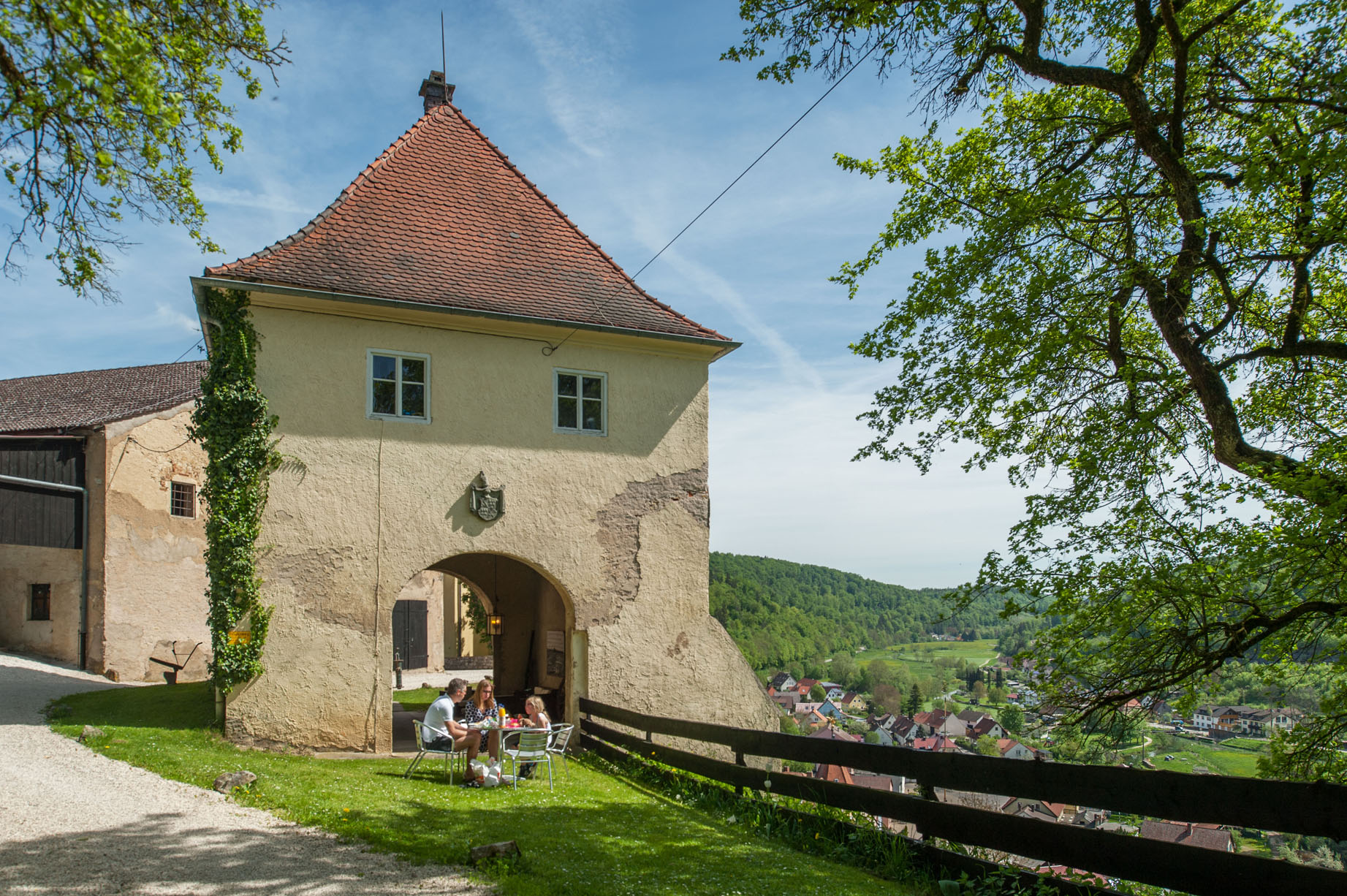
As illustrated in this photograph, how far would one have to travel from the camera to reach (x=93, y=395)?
24531mm

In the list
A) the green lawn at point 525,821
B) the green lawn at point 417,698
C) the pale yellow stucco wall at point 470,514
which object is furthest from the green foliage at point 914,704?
the green lawn at point 525,821

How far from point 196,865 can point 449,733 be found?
13.9 ft

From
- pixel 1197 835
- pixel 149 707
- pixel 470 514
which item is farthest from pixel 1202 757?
pixel 149 707

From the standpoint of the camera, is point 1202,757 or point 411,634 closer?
point 1202,757

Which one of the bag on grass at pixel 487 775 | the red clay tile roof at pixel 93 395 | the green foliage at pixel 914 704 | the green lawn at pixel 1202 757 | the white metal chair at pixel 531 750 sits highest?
the red clay tile roof at pixel 93 395

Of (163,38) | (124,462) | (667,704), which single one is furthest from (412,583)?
(163,38)

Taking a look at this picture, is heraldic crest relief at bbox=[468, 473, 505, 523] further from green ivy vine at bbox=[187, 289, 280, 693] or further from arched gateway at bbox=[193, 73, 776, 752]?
green ivy vine at bbox=[187, 289, 280, 693]

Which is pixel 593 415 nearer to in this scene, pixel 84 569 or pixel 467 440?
pixel 467 440

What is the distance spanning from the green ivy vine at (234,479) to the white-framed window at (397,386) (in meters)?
1.45

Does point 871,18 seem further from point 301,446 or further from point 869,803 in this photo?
point 301,446

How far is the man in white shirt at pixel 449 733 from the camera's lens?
33.6 feet

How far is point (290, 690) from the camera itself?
40.1ft

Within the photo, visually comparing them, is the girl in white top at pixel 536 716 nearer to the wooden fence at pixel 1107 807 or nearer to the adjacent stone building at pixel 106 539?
the wooden fence at pixel 1107 807

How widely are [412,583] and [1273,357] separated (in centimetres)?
2722
